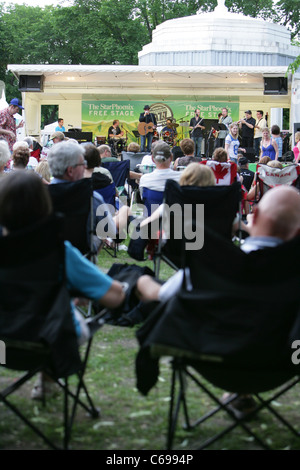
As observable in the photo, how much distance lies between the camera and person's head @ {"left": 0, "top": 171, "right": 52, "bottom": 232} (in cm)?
248

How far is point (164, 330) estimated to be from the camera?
7.61ft

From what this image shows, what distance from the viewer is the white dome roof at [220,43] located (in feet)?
94.8

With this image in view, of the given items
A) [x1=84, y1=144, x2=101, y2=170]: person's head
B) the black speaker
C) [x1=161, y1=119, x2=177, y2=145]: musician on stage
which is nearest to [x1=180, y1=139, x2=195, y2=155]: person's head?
[x1=84, y1=144, x2=101, y2=170]: person's head

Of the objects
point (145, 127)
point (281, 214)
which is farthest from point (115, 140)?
point (281, 214)

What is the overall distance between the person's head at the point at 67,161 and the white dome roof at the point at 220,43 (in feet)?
83.2

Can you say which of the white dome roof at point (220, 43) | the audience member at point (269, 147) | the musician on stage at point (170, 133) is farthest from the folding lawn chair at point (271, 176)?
the white dome roof at point (220, 43)

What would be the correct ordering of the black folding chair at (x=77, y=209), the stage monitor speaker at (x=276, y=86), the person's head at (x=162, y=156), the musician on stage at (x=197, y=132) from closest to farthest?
the black folding chair at (x=77, y=209)
the person's head at (x=162, y=156)
the musician on stage at (x=197, y=132)
the stage monitor speaker at (x=276, y=86)

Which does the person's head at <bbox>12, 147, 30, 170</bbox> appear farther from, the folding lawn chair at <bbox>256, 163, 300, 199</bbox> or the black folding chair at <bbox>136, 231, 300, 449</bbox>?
the black folding chair at <bbox>136, 231, 300, 449</bbox>

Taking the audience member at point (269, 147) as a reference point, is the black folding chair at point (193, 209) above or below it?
below

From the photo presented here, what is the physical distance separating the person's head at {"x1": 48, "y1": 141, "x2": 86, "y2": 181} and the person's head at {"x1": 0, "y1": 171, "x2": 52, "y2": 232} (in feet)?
6.40

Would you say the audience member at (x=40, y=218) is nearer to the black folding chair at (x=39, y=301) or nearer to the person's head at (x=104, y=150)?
the black folding chair at (x=39, y=301)

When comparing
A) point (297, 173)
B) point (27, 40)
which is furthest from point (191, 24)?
point (297, 173)

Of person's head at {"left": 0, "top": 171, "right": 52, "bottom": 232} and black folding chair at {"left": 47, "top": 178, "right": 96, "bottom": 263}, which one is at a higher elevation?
person's head at {"left": 0, "top": 171, "right": 52, "bottom": 232}

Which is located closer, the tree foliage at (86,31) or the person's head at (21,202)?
the person's head at (21,202)
